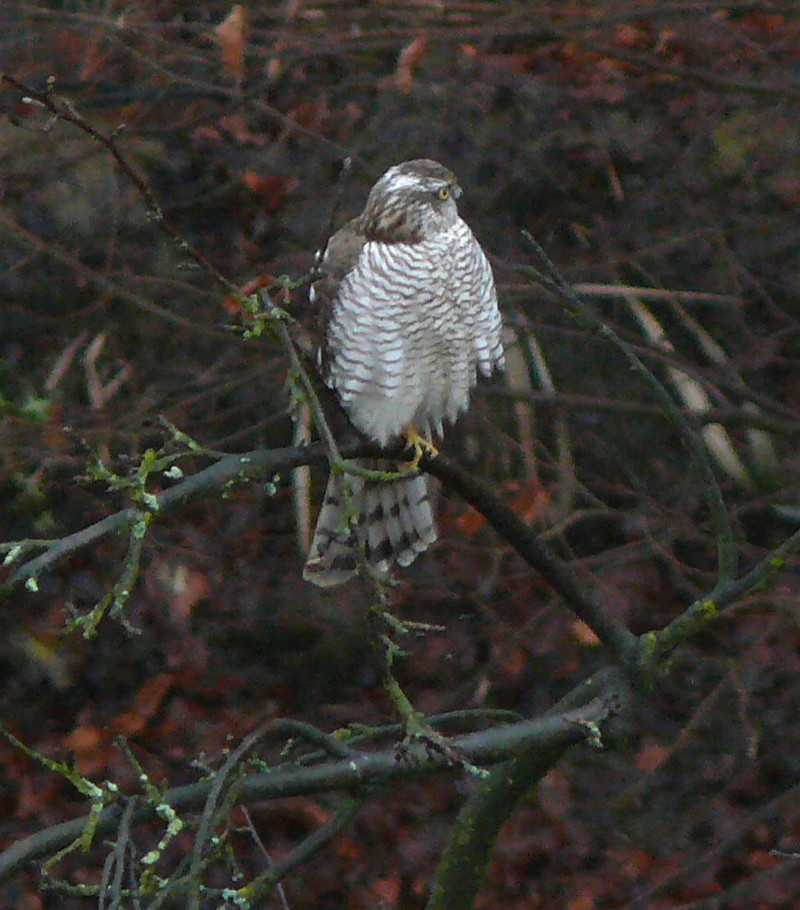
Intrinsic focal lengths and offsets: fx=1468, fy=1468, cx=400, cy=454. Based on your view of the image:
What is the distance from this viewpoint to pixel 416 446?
11.7 ft

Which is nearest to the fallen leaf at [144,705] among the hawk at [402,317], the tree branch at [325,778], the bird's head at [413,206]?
the hawk at [402,317]

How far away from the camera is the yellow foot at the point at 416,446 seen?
3.45 m

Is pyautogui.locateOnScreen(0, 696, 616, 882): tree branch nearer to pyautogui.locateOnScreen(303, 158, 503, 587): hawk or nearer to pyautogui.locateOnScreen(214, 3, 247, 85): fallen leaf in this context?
pyautogui.locateOnScreen(303, 158, 503, 587): hawk

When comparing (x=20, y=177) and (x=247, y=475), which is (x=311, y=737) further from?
(x=20, y=177)

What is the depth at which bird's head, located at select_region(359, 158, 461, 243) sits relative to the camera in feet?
11.4

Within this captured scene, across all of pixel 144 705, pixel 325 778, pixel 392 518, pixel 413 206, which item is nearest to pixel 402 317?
pixel 413 206

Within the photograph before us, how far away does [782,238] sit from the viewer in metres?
5.41

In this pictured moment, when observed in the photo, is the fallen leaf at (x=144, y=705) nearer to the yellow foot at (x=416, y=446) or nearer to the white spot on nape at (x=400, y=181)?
the yellow foot at (x=416, y=446)

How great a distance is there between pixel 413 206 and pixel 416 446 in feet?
1.89

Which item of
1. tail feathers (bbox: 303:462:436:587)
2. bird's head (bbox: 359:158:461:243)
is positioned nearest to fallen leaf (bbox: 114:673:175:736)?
tail feathers (bbox: 303:462:436:587)

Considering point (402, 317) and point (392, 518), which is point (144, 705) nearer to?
point (392, 518)

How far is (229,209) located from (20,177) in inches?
35.5

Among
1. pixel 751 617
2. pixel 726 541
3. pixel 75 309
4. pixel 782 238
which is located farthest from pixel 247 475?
pixel 75 309

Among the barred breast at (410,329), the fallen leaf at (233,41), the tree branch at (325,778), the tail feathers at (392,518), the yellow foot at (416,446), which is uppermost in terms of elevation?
the fallen leaf at (233,41)
